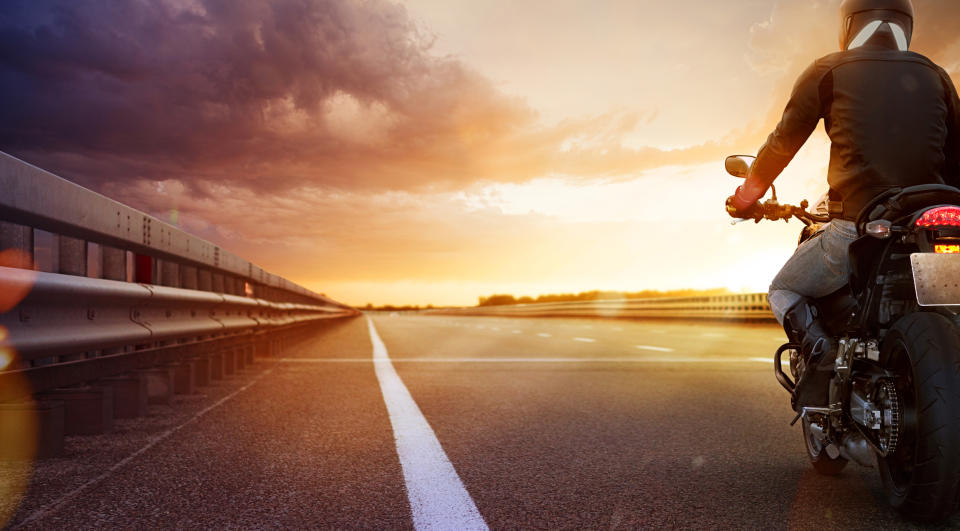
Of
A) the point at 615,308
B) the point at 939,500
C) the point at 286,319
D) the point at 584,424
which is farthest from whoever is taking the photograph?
the point at 615,308

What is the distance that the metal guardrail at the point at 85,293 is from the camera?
3.42m

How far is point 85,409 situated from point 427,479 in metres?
2.28

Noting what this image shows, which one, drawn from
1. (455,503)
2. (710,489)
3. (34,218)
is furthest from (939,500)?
(34,218)

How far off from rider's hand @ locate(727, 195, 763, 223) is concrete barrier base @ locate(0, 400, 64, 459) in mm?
3637

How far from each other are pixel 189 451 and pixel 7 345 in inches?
46.7

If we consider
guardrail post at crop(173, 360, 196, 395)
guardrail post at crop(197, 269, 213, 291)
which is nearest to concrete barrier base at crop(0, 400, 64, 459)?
guardrail post at crop(173, 360, 196, 395)

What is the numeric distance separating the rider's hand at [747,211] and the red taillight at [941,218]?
141cm

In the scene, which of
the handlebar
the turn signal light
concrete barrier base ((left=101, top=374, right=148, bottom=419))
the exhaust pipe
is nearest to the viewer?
the turn signal light

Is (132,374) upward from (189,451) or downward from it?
upward

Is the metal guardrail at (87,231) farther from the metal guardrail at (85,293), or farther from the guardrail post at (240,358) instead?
the guardrail post at (240,358)

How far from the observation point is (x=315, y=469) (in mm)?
3770

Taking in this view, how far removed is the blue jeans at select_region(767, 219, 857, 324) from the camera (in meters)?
3.35

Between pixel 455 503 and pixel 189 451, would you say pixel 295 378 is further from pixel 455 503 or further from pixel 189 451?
pixel 455 503

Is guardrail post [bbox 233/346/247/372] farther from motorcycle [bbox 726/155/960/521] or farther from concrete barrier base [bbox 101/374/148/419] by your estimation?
motorcycle [bbox 726/155/960/521]
